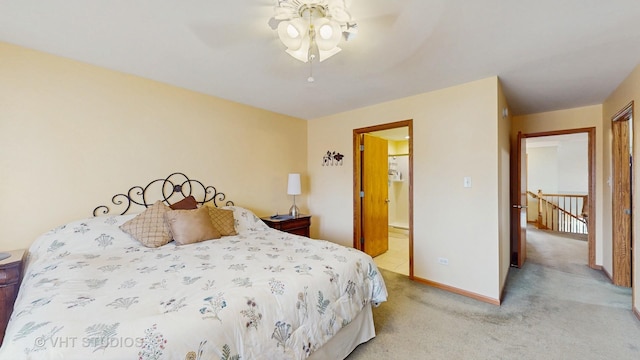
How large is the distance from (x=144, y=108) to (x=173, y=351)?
251 cm

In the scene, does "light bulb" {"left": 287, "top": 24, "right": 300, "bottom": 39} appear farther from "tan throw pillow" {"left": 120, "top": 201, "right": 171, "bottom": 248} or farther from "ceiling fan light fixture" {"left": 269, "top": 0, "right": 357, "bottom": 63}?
"tan throw pillow" {"left": 120, "top": 201, "right": 171, "bottom": 248}

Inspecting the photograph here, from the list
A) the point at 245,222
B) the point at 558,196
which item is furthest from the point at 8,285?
the point at 558,196

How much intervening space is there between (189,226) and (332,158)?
237 cm

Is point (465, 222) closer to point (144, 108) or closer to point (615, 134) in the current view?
point (615, 134)

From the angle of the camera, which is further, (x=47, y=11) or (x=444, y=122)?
(x=444, y=122)

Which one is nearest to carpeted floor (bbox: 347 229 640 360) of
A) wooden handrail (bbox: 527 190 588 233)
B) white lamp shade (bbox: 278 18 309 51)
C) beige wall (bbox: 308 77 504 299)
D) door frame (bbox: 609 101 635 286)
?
door frame (bbox: 609 101 635 286)

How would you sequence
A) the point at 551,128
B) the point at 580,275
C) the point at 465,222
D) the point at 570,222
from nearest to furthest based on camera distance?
the point at 465,222 → the point at 580,275 → the point at 551,128 → the point at 570,222

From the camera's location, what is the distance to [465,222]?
276cm

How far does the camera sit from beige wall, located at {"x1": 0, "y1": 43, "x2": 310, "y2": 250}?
2.02 meters

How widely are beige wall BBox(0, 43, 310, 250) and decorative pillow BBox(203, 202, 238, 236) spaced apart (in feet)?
1.94

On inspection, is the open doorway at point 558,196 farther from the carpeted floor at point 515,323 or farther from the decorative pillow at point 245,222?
the decorative pillow at point 245,222

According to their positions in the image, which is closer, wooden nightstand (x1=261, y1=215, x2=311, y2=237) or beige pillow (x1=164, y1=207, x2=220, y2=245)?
beige pillow (x1=164, y1=207, x2=220, y2=245)

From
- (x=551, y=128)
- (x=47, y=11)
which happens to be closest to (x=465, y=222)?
(x=551, y=128)

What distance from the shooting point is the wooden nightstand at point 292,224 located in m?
3.33
